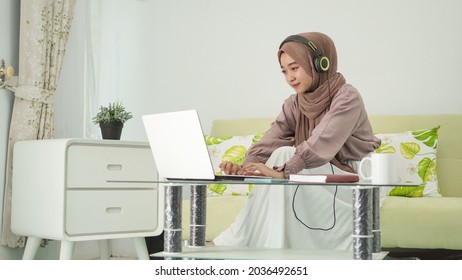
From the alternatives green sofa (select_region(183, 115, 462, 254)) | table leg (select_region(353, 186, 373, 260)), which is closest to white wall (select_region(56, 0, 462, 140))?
green sofa (select_region(183, 115, 462, 254))

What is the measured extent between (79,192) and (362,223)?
1605 mm

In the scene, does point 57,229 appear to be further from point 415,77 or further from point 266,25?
point 415,77

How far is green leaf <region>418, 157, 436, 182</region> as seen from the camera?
3088 mm

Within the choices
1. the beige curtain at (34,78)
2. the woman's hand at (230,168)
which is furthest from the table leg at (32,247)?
the woman's hand at (230,168)

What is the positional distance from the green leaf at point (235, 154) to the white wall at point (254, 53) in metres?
0.53

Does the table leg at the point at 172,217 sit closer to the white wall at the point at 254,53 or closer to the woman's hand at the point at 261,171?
the woman's hand at the point at 261,171

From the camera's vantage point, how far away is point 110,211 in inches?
129

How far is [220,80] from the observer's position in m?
4.02

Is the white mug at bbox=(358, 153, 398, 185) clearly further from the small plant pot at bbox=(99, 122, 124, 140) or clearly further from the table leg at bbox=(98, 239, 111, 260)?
the table leg at bbox=(98, 239, 111, 260)

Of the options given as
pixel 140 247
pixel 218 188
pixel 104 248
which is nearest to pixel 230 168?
pixel 218 188

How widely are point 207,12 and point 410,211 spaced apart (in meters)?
1.91

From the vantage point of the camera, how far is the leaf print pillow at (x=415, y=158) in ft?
10.1

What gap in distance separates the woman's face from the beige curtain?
1.37 metres
